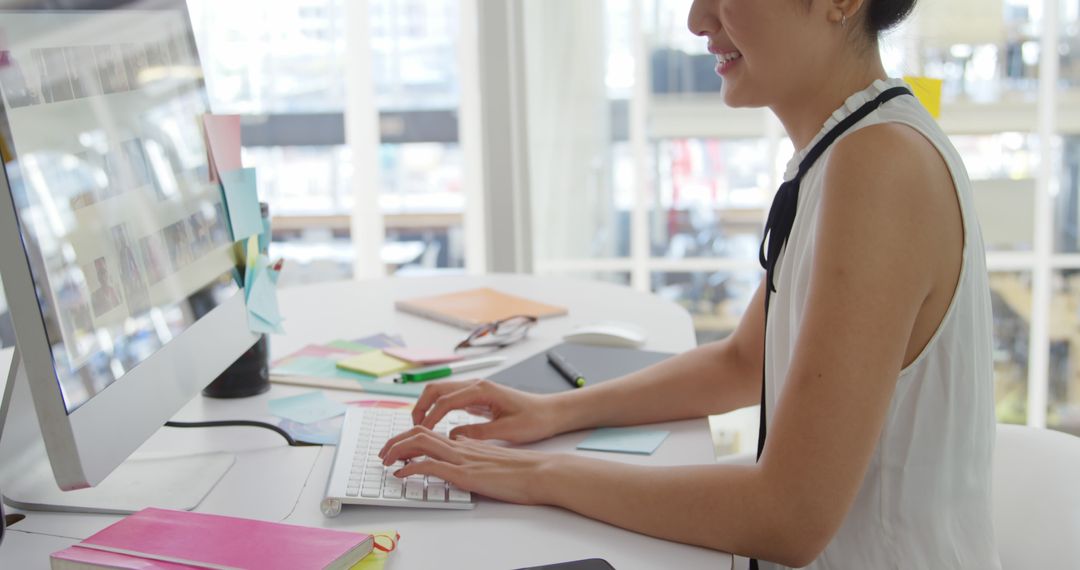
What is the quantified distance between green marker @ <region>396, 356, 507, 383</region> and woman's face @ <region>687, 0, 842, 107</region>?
1.78 feet

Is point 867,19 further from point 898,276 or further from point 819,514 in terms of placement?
point 819,514

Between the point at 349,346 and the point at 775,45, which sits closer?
the point at 775,45

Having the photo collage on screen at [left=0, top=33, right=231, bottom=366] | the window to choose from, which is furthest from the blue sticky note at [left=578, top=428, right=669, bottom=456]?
the window

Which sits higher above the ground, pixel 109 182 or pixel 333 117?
pixel 109 182

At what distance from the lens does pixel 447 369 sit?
1.43m

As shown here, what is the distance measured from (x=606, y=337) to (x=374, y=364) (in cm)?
35

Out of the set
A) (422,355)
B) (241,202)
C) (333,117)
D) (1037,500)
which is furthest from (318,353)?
(333,117)

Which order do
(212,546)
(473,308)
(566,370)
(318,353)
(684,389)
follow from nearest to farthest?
(212,546) → (684,389) → (566,370) → (318,353) → (473,308)

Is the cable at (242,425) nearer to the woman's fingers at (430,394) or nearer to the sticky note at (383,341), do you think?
the woman's fingers at (430,394)

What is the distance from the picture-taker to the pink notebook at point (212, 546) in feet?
2.63

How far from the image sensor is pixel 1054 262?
117 inches

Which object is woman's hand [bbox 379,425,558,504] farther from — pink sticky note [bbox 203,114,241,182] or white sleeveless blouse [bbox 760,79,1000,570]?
pink sticky note [bbox 203,114,241,182]

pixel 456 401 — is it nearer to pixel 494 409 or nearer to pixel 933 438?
pixel 494 409

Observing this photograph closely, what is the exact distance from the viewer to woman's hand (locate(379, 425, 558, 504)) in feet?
3.17
